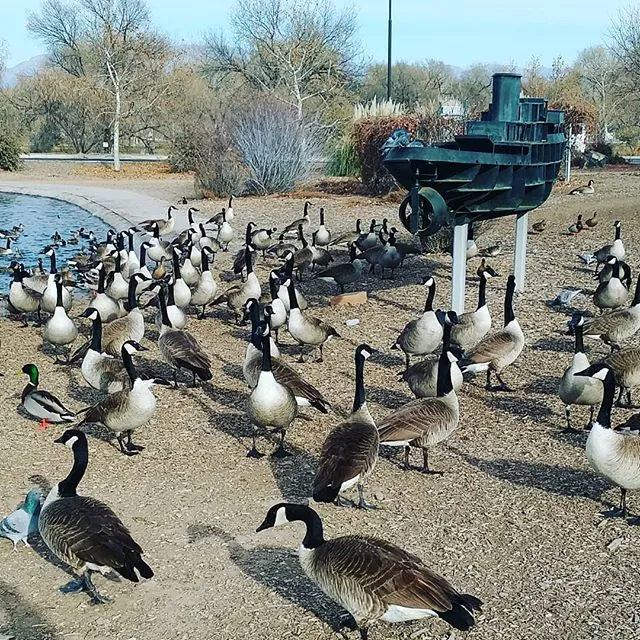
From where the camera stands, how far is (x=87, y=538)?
5.50 m

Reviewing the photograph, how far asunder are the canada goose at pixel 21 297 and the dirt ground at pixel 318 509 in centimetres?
173

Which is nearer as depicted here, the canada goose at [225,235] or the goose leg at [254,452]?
the goose leg at [254,452]

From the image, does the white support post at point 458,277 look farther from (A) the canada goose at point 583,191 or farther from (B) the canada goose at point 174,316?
(A) the canada goose at point 583,191

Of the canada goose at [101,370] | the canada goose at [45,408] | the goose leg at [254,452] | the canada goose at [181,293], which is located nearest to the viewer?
the goose leg at [254,452]

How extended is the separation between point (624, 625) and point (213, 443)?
4509 millimetres

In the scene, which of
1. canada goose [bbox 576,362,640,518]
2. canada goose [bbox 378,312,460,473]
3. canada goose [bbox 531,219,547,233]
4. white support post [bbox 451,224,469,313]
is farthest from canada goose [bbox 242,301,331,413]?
canada goose [bbox 531,219,547,233]

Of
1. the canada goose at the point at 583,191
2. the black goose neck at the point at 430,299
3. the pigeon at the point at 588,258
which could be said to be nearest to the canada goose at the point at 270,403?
the black goose neck at the point at 430,299

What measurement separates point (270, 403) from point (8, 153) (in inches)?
1625

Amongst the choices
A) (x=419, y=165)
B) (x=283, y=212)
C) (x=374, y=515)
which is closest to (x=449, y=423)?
(x=374, y=515)

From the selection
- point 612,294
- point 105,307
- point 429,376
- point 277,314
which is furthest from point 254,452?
point 612,294

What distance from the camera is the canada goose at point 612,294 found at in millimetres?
11883

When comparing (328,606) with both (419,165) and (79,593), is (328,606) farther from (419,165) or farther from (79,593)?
(419,165)

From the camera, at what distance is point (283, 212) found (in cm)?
2648

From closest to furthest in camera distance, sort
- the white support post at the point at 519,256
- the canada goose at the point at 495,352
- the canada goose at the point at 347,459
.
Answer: the canada goose at the point at 347,459 → the canada goose at the point at 495,352 → the white support post at the point at 519,256
